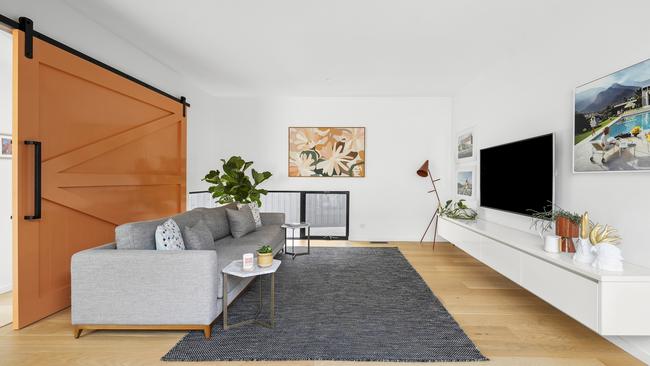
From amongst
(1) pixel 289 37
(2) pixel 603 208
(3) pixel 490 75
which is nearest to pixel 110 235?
(1) pixel 289 37

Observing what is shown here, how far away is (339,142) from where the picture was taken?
19.2ft

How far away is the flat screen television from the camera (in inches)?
113

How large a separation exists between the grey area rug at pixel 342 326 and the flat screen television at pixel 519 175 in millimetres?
1371

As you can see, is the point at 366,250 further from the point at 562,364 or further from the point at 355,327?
the point at 562,364

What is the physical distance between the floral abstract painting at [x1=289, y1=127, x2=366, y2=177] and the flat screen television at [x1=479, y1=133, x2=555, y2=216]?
2.29 meters

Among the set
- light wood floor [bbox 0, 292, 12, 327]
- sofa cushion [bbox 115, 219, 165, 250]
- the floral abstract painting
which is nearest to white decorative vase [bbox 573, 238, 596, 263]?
sofa cushion [bbox 115, 219, 165, 250]

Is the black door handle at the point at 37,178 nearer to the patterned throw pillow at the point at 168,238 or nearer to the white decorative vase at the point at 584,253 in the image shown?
the patterned throw pillow at the point at 168,238

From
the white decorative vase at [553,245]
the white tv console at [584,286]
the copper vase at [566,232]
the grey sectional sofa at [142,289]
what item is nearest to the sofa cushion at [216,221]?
the grey sectional sofa at [142,289]

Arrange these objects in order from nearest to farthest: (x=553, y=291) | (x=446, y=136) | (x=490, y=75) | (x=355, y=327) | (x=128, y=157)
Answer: (x=553, y=291) → (x=355, y=327) → (x=128, y=157) → (x=490, y=75) → (x=446, y=136)

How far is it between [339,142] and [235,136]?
205 cm

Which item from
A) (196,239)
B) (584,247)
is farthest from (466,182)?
(196,239)

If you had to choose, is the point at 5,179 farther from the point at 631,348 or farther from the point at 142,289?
the point at 631,348

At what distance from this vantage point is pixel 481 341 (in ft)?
7.60

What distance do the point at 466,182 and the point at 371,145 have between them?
182 cm
